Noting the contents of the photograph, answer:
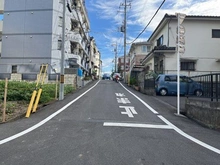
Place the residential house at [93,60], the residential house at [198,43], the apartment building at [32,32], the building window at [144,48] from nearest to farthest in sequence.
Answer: the residential house at [198,43]
the apartment building at [32,32]
the building window at [144,48]
the residential house at [93,60]

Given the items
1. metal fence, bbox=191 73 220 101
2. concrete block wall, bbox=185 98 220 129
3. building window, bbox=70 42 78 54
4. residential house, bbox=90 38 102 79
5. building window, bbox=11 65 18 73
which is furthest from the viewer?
residential house, bbox=90 38 102 79

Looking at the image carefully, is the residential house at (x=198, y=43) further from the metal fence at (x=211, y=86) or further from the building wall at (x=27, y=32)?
the building wall at (x=27, y=32)

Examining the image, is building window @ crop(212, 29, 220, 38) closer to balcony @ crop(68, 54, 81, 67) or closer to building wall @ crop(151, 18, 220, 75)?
building wall @ crop(151, 18, 220, 75)

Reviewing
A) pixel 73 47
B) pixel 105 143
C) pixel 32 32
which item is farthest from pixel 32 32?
pixel 105 143

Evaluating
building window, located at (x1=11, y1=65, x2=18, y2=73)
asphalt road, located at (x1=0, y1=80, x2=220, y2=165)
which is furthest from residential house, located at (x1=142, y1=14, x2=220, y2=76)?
asphalt road, located at (x1=0, y1=80, x2=220, y2=165)

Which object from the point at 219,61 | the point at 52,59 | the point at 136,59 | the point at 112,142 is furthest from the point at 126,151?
the point at 136,59

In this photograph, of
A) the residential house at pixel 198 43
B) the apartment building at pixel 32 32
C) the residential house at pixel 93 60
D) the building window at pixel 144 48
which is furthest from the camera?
the residential house at pixel 93 60

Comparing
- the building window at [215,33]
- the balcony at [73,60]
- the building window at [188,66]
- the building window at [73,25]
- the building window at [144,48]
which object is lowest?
the building window at [188,66]

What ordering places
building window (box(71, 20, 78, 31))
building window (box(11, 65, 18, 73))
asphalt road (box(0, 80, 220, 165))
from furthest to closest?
building window (box(71, 20, 78, 31)), building window (box(11, 65, 18, 73)), asphalt road (box(0, 80, 220, 165))

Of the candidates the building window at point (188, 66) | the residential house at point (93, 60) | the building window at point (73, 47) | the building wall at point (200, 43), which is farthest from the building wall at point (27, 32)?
the residential house at point (93, 60)

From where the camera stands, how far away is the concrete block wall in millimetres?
6066

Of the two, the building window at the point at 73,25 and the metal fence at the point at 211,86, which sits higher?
the building window at the point at 73,25

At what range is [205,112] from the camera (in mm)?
6535

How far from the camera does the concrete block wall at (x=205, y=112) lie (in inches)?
239
